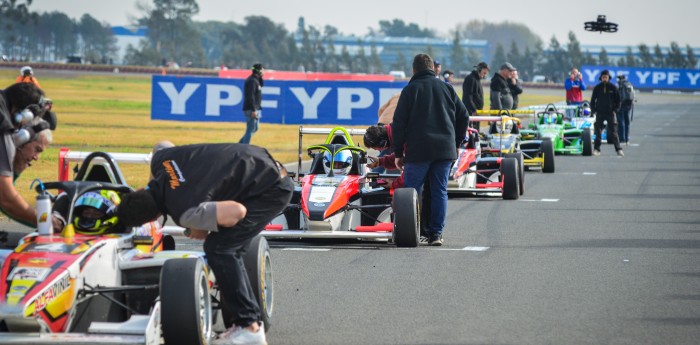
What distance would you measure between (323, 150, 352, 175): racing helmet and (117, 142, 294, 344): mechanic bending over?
5.97 m

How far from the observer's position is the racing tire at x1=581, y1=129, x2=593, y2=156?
93.3 feet

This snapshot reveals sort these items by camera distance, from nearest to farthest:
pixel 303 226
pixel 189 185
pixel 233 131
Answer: pixel 189 185
pixel 303 226
pixel 233 131

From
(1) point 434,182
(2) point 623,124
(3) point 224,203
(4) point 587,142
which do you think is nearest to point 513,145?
(4) point 587,142

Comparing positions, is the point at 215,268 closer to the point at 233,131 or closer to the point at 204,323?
the point at 204,323

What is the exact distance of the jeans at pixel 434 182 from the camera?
41.8 feet

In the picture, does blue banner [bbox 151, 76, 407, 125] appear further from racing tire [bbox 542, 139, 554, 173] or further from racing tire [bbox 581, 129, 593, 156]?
racing tire [bbox 542, 139, 554, 173]

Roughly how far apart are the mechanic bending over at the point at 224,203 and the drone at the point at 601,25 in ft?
131

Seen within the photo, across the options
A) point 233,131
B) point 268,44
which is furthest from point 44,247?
point 268,44

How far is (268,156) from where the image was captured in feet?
24.4

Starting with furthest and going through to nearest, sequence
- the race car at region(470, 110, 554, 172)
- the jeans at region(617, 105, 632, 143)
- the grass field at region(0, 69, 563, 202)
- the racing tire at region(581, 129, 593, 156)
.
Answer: the jeans at region(617, 105, 632, 143), the racing tire at region(581, 129, 593, 156), the grass field at region(0, 69, 563, 202), the race car at region(470, 110, 554, 172)

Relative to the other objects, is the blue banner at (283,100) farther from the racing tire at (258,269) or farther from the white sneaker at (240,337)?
the white sneaker at (240,337)

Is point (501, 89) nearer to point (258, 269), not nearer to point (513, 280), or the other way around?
point (513, 280)

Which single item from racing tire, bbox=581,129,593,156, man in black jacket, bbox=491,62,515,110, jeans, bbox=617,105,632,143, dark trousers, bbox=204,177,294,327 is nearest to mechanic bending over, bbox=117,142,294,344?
dark trousers, bbox=204,177,294,327

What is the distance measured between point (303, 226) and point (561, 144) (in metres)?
16.7
